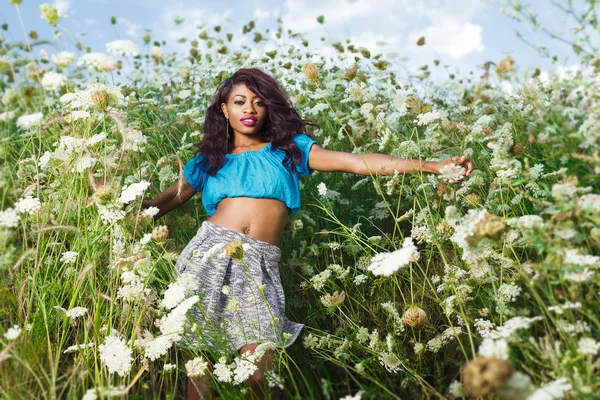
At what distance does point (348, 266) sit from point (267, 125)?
1060 mm

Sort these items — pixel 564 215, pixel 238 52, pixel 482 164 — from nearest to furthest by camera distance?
pixel 564 215 → pixel 482 164 → pixel 238 52

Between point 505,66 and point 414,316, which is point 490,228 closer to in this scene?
point 505,66

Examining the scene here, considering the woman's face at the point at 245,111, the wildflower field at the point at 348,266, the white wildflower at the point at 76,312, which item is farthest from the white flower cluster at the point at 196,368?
the woman's face at the point at 245,111

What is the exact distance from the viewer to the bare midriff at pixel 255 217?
284cm

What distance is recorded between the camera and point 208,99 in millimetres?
4379

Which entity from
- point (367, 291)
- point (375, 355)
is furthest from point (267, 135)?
point (375, 355)

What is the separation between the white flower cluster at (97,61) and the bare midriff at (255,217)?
0.93 meters

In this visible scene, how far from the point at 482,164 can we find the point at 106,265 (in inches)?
79.3

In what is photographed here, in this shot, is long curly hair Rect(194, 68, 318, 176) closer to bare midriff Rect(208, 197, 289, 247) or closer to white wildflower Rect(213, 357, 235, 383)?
bare midriff Rect(208, 197, 289, 247)

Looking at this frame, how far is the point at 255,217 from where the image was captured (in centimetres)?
286

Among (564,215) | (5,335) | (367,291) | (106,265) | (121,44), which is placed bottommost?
(367,291)

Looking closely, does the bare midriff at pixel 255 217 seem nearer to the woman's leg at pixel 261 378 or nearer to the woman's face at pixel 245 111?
the woman's face at pixel 245 111

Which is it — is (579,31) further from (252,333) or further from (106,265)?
(106,265)

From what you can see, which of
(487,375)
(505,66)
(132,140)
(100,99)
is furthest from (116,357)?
(505,66)
